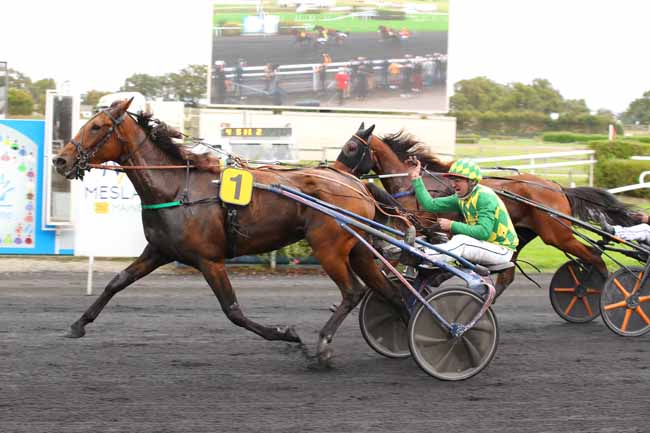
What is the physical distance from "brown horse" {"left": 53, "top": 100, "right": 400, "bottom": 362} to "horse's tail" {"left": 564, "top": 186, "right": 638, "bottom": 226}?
267 centimetres

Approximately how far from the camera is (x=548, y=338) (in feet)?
22.3

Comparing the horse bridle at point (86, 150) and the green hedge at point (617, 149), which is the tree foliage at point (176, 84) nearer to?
the green hedge at point (617, 149)

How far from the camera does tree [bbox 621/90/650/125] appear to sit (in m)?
37.8

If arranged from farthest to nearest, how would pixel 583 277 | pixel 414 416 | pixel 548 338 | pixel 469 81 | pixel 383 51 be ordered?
1. pixel 469 81
2. pixel 383 51
3. pixel 583 277
4. pixel 548 338
5. pixel 414 416

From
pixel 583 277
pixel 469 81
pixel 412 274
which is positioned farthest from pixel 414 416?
pixel 469 81

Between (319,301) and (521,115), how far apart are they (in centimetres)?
2910

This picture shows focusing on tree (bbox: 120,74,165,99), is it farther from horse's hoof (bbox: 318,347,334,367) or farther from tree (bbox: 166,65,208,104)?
horse's hoof (bbox: 318,347,334,367)

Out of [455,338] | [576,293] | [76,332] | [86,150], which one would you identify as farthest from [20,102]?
[455,338]

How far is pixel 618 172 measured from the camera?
17.7m

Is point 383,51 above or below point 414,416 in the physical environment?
above

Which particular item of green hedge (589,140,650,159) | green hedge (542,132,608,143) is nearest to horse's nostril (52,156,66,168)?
green hedge (589,140,650,159)

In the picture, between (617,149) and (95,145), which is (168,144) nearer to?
(95,145)

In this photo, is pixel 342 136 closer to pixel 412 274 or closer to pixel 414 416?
pixel 412 274

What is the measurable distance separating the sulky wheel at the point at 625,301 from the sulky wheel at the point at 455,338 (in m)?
1.81
